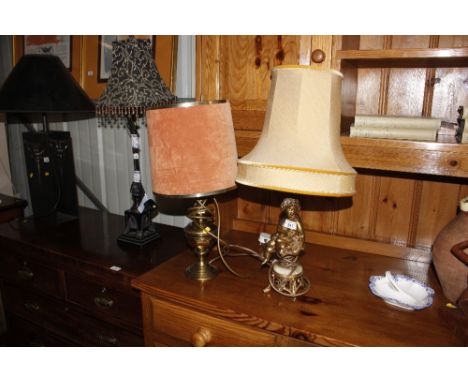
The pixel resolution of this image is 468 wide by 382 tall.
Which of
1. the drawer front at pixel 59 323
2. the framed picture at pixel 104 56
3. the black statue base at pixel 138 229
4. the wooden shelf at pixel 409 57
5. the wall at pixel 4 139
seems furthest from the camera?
the wall at pixel 4 139

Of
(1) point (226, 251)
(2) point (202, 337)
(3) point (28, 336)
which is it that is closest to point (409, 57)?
(1) point (226, 251)

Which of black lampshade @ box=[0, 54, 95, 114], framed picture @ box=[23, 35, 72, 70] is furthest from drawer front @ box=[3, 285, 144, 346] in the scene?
framed picture @ box=[23, 35, 72, 70]

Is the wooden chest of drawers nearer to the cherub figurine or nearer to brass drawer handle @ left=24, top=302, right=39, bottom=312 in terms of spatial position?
brass drawer handle @ left=24, top=302, right=39, bottom=312

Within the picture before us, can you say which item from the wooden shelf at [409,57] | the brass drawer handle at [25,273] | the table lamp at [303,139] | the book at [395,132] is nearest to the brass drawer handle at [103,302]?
the brass drawer handle at [25,273]

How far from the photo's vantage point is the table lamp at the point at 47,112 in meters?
1.48

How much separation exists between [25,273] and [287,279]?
119cm

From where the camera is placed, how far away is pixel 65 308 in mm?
1526

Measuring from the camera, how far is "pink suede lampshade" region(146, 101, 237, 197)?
3.12ft

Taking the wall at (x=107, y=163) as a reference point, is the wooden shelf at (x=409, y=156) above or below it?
above

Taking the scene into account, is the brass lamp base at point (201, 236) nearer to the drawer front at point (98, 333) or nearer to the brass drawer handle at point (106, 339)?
the drawer front at point (98, 333)

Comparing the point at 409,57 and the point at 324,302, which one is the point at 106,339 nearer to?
the point at 324,302

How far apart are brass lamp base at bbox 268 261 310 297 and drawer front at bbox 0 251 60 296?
0.94 meters

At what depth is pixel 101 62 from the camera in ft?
5.98

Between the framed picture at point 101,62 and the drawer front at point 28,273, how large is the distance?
848 mm
